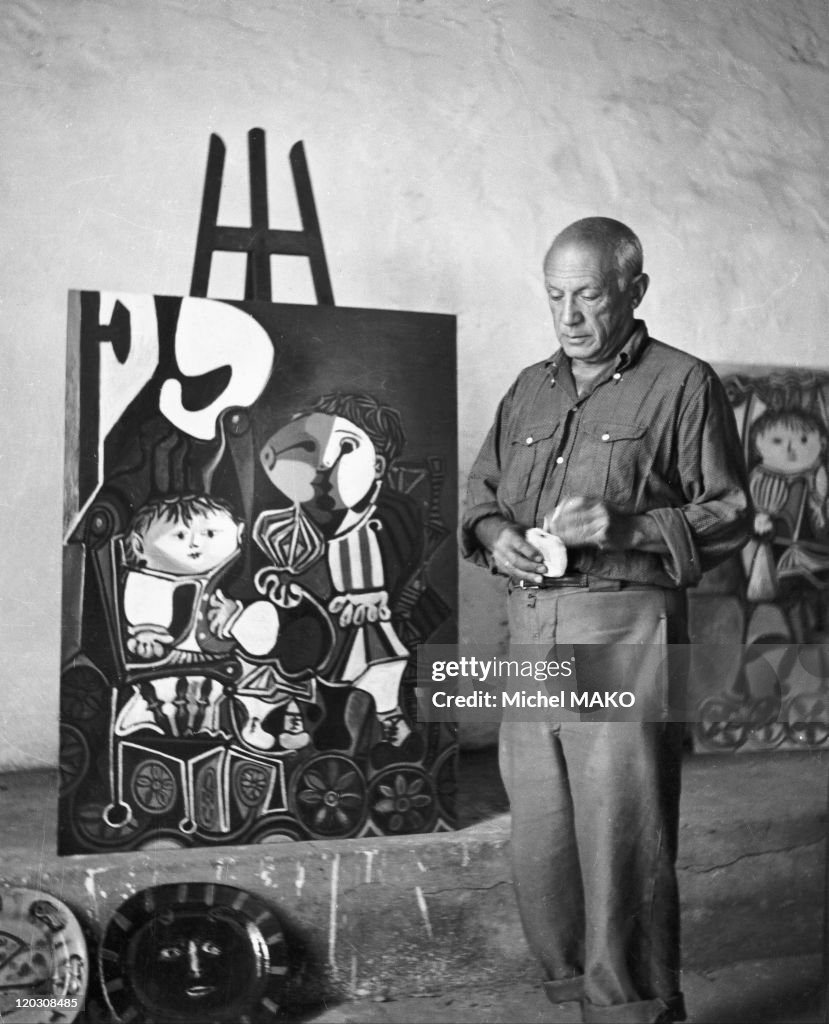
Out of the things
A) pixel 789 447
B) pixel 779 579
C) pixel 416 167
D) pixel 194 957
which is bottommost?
pixel 194 957

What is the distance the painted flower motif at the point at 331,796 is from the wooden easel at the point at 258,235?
1195mm

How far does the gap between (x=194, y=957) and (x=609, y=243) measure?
199 centimetres

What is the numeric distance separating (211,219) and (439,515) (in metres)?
0.95

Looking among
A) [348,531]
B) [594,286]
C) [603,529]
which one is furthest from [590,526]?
[348,531]

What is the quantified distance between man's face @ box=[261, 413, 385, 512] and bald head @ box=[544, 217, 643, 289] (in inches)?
25.9

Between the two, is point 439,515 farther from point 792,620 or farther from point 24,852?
point 24,852

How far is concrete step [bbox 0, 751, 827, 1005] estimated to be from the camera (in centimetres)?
272

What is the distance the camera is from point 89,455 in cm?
273

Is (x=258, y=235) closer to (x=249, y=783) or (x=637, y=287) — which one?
(x=637, y=287)

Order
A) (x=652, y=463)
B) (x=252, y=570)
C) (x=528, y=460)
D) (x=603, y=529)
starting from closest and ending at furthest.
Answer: (x=603, y=529) → (x=652, y=463) → (x=528, y=460) → (x=252, y=570)

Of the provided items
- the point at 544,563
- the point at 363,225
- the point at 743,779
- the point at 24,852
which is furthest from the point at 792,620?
the point at 24,852

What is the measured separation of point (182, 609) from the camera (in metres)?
2.79

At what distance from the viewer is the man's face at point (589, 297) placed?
2615 millimetres

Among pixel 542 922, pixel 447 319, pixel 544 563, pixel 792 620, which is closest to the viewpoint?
pixel 544 563
